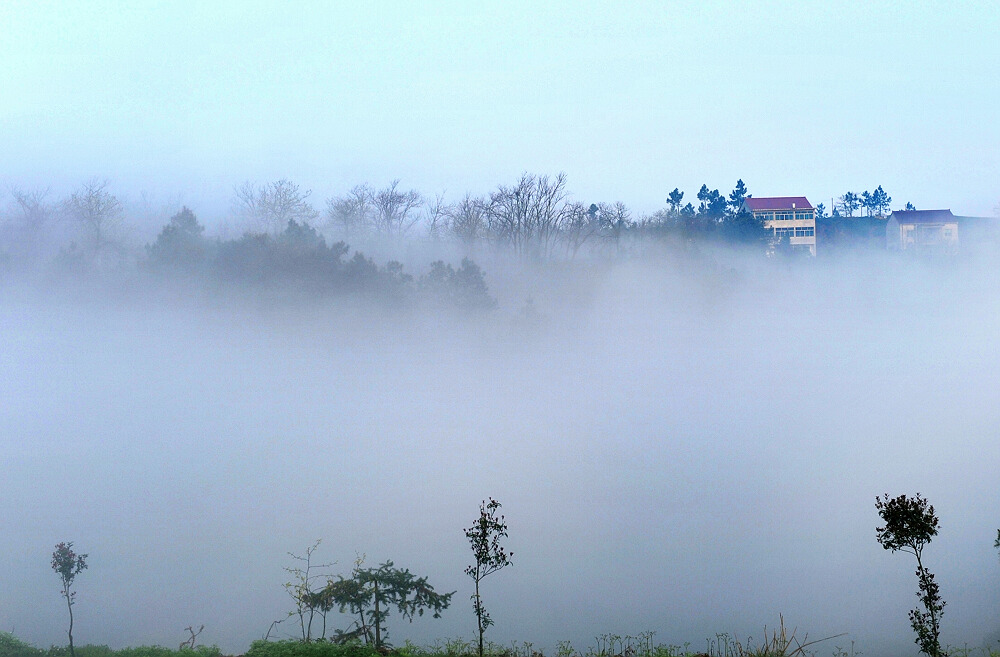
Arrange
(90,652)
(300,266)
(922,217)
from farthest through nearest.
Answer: (922,217), (300,266), (90,652)

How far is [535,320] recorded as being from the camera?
7200 cm

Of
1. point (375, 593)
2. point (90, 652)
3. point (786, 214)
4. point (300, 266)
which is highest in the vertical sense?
point (786, 214)

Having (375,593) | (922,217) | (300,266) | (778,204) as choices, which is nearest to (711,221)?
(778,204)

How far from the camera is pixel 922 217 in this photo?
253 feet

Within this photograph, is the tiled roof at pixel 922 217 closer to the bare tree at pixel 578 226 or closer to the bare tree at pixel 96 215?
the bare tree at pixel 578 226

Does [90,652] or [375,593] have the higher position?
[375,593]

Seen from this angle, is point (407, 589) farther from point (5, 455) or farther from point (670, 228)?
point (670, 228)

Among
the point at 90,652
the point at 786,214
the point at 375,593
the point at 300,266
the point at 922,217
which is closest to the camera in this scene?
the point at 90,652

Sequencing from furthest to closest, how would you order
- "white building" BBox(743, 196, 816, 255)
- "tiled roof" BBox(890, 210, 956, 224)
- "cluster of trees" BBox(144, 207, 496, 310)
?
A: "tiled roof" BBox(890, 210, 956, 224), "white building" BBox(743, 196, 816, 255), "cluster of trees" BBox(144, 207, 496, 310)

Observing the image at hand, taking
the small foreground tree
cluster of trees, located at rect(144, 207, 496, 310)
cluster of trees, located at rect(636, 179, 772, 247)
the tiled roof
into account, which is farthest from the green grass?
the tiled roof

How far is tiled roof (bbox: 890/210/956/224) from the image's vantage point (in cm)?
7700

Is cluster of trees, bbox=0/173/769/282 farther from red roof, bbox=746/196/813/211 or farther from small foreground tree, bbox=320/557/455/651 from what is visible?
small foreground tree, bbox=320/557/455/651

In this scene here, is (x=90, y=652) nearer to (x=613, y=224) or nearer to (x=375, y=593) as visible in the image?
(x=375, y=593)

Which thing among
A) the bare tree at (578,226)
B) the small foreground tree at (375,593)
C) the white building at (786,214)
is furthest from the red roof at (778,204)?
the small foreground tree at (375,593)
